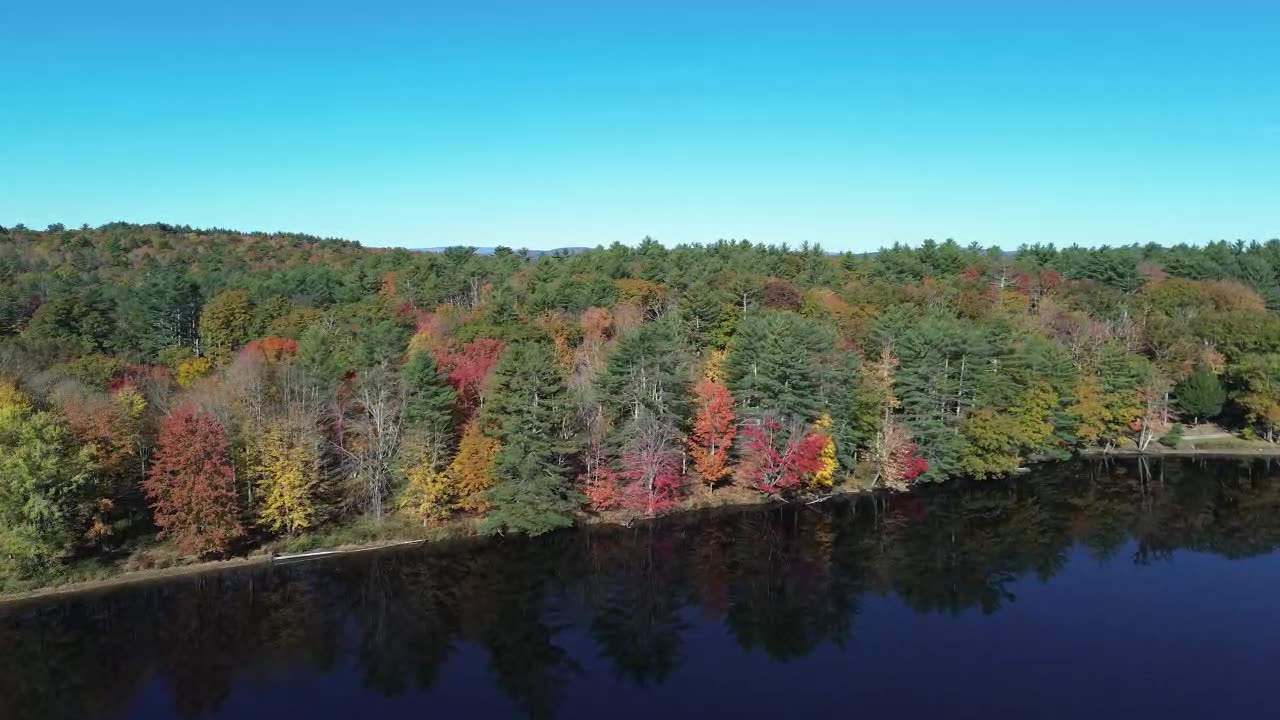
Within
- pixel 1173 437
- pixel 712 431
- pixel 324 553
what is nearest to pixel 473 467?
pixel 324 553

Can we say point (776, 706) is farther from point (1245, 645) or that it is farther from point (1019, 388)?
point (1019, 388)

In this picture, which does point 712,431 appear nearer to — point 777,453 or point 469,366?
point 777,453

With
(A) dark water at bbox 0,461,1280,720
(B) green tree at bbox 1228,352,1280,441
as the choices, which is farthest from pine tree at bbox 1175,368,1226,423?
(A) dark water at bbox 0,461,1280,720

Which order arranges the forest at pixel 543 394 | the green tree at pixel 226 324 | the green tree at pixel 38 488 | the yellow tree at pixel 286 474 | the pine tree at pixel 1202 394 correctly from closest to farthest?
the green tree at pixel 38 488 < the forest at pixel 543 394 < the yellow tree at pixel 286 474 < the pine tree at pixel 1202 394 < the green tree at pixel 226 324

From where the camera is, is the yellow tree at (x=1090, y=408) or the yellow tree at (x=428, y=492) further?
the yellow tree at (x=1090, y=408)

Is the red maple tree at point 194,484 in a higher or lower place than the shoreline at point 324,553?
higher

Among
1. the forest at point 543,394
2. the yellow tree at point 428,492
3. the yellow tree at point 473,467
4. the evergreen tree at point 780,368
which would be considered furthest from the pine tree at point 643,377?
the yellow tree at point 428,492

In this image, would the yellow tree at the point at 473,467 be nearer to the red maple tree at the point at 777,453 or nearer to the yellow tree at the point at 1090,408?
the red maple tree at the point at 777,453

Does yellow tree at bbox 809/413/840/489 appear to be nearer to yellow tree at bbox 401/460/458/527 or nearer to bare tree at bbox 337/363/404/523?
yellow tree at bbox 401/460/458/527
